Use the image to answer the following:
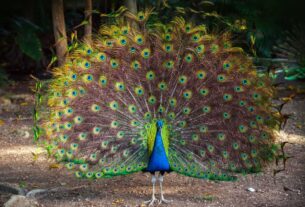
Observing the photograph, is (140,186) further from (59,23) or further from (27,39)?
(27,39)

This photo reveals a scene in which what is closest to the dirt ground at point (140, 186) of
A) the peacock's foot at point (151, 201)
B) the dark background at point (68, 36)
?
the peacock's foot at point (151, 201)

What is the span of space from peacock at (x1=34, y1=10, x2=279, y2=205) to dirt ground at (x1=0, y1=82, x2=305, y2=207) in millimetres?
328

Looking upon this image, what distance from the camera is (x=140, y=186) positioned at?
5.95 metres

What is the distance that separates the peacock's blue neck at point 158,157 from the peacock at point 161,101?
0.20 m

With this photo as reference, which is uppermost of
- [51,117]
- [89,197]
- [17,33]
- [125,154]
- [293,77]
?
[17,33]

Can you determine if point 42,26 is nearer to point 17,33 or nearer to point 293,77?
point 17,33

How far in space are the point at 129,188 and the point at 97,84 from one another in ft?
3.98

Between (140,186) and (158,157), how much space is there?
91cm

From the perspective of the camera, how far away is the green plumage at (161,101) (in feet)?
17.9

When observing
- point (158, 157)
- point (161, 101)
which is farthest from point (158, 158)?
point (161, 101)

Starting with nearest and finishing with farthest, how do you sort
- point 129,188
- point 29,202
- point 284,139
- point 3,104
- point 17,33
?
point 29,202
point 129,188
point 284,139
point 3,104
point 17,33

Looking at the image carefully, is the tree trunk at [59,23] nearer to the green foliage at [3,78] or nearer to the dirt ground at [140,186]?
the dirt ground at [140,186]

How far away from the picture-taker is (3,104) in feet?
35.5

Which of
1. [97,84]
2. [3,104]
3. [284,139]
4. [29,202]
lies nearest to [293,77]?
[284,139]
